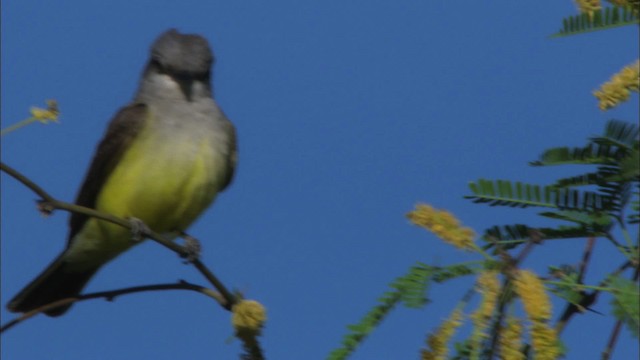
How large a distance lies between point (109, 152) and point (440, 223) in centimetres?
324

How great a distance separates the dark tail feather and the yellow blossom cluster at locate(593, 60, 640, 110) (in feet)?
10.4

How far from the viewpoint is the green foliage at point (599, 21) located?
Answer: 255 centimetres

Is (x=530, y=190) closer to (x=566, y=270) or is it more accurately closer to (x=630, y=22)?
(x=566, y=270)

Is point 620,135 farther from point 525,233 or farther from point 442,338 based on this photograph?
point 442,338

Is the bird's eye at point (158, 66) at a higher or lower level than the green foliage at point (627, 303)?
lower

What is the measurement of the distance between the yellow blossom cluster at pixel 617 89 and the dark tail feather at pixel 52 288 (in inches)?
125

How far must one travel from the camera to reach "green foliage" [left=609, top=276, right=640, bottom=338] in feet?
6.40

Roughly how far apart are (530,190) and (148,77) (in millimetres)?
3442

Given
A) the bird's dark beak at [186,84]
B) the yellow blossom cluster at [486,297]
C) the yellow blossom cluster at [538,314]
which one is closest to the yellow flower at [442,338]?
the yellow blossom cluster at [486,297]

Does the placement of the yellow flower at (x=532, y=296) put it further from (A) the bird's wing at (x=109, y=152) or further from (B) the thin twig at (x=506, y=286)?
(A) the bird's wing at (x=109, y=152)

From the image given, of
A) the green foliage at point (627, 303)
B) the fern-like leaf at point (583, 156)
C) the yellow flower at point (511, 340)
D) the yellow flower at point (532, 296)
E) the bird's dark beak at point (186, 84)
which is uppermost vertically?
the fern-like leaf at point (583, 156)

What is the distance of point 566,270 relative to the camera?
7.54 feet

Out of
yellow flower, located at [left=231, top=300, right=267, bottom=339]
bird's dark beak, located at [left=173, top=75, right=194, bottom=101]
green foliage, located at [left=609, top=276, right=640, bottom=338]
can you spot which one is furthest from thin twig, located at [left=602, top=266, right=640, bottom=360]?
bird's dark beak, located at [left=173, top=75, right=194, bottom=101]

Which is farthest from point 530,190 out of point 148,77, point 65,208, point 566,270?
point 148,77
